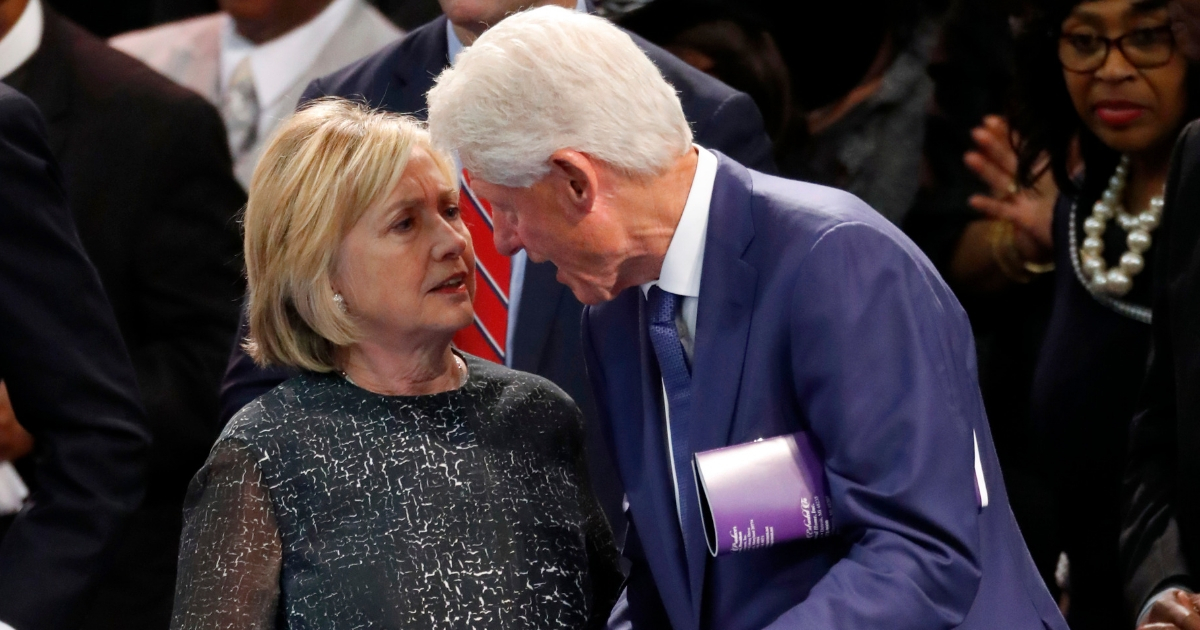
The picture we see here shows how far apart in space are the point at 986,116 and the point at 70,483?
1.99m

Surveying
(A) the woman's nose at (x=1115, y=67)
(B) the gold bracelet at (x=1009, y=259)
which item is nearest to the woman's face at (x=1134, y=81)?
A: (A) the woman's nose at (x=1115, y=67)

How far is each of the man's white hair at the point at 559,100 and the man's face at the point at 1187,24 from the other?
43.1 inches

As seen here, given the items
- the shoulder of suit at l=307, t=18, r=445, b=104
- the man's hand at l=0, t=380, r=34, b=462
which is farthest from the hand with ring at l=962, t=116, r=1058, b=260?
the man's hand at l=0, t=380, r=34, b=462

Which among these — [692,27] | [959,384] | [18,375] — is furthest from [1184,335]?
[18,375]

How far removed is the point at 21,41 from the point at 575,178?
164cm

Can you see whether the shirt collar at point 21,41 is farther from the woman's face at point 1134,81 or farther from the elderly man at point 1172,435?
the elderly man at point 1172,435

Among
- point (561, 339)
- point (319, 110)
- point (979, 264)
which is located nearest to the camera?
point (319, 110)

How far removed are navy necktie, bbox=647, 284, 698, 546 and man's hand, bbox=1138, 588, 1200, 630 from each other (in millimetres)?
761

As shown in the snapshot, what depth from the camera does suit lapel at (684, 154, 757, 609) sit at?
1.80 metres

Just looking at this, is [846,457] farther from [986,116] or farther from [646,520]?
[986,116]

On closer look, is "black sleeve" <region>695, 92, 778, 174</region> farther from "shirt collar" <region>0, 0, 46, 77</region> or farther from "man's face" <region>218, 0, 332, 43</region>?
"man's face" <region>218, 0, 332, 43</region>

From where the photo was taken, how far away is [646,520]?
192 cm

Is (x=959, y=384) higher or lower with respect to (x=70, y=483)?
higher

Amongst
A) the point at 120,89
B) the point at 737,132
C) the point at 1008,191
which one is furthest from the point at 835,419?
the point at 120,89
